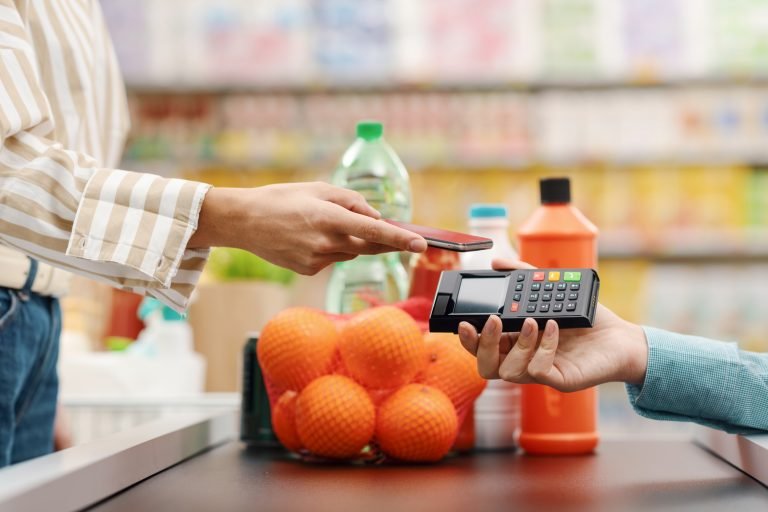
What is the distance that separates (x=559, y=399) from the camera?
1126 mm

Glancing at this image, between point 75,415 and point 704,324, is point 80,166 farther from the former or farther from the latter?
point 704,324

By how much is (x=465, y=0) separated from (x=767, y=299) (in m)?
1.79

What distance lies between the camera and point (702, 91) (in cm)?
395

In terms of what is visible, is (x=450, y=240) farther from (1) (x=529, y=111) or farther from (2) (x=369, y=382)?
(1) (x=529, y=111)

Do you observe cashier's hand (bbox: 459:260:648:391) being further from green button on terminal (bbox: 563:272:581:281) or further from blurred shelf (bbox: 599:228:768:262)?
blurred shelf (bbox: 599:228:768:262)

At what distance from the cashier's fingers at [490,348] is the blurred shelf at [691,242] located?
10.1 feet

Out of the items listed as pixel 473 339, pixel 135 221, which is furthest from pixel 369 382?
pixel 135 221

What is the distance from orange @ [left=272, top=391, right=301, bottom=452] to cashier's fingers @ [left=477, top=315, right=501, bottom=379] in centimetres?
25

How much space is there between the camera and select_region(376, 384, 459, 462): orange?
97 centimetres

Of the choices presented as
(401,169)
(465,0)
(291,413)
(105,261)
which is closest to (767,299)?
(465,0)

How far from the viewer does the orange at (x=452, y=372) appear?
1024mm

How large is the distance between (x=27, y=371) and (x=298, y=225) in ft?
1.72

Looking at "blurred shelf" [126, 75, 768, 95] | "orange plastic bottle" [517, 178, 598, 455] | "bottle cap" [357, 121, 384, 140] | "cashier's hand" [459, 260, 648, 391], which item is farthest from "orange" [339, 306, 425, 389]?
"blurred shelf" [126, 75, 768, 95]

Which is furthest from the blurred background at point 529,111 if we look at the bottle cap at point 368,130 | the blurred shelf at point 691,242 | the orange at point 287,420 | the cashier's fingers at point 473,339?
the cashier's fingers at point 473,339
